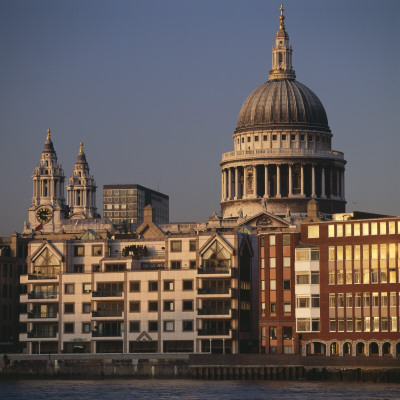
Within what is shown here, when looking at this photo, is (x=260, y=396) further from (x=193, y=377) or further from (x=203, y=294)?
(x=203, y=294)

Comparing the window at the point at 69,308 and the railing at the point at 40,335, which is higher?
the window at the point at 69,308

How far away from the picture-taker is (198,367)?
514 ft

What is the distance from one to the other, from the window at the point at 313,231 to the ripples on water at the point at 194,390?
70.0 ft

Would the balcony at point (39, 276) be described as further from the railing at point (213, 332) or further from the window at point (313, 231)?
the window at point (313, 231)

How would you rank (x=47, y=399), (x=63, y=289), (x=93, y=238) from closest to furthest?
(x=47, y=399) < (x=63, y=289) < (x=93, y=238)

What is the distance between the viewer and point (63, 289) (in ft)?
591

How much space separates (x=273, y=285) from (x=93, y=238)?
3325 cm

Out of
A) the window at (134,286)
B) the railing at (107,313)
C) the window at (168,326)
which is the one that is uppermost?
the window at (134,286)

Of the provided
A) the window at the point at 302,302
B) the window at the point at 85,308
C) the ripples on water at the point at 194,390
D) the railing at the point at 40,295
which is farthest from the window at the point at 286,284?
the railing at the point at 40,295

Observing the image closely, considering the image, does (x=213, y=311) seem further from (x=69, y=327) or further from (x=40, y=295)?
(x=40, y=295)

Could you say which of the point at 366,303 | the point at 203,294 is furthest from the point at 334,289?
the point at 203,294

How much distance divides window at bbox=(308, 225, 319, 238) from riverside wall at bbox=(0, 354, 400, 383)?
16455mm

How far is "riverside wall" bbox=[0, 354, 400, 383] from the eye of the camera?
14962cm

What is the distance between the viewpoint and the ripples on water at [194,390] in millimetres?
133625
